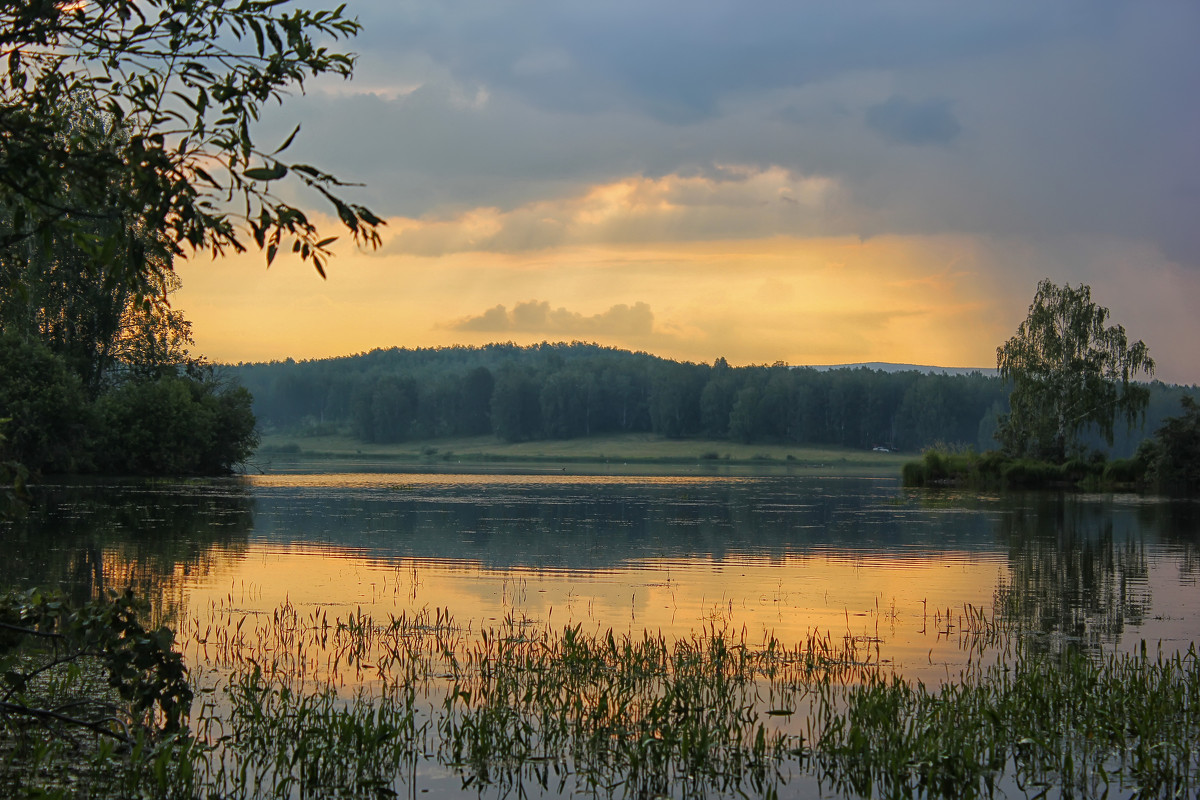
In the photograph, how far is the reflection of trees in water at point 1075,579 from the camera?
20844 mm

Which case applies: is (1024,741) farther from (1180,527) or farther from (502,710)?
(1180,527)

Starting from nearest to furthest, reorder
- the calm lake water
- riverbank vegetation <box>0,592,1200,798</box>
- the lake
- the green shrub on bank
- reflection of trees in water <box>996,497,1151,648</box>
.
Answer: riverbank vegetation <box>0,592,1200,798</box>
the lake
the calm lake water
reflection of trees in water <box>996,497,1151,648</box>
the green shrub on bank

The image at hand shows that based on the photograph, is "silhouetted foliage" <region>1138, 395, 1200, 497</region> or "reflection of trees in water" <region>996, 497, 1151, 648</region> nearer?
"reflection of trees in water" <region>996, 497, 1151, 648</region>

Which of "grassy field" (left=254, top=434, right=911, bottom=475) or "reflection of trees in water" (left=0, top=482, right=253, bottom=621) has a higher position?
"reflection of trees in water" (left=0, top=482, right=253, bottom=621)

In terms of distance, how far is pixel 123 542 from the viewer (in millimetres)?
31531

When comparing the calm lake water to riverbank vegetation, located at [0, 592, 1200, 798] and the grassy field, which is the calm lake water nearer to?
riverbank vegetation, located at [0, 592, 1200, 798]

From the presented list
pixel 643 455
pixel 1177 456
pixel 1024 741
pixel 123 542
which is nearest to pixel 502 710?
pixel 1024 741

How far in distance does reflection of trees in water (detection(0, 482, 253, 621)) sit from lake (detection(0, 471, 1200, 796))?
107mm

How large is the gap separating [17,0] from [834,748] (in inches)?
352

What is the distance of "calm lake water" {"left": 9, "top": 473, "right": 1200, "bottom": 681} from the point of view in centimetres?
2061

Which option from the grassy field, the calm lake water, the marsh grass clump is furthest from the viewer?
the grassy field


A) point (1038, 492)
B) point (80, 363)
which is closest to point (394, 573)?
point (80, 363)

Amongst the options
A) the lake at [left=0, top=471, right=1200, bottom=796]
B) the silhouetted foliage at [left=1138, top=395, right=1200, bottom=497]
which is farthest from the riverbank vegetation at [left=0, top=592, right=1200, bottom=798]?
the silhouetted foliage at [left=1138, top=395, right=1200, bottom=497]

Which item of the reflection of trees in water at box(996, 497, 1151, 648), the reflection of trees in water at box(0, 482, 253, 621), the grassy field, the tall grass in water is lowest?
the grassy field
